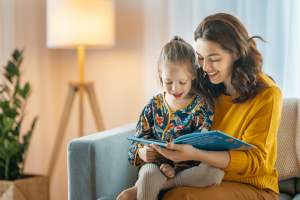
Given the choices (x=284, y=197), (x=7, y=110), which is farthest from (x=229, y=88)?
(x=7, y=110)

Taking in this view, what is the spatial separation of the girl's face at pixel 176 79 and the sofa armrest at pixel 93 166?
412 millimetres

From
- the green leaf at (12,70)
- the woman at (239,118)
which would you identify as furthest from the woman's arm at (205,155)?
the green leaf at (12,70)

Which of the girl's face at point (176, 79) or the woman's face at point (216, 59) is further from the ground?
the woman's face at point (216, 59)

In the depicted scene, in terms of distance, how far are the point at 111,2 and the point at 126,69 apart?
0.57m

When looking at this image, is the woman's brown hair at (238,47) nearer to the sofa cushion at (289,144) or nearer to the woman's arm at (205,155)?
the woman's arm at (205,155)

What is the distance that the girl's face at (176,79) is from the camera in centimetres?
129

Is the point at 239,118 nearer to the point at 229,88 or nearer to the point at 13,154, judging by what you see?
the point at 229,88

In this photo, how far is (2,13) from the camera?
→ 7.76ft

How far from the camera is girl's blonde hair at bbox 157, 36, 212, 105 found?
4.29ft

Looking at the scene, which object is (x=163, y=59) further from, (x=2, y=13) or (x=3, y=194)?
(x=2, y=13)

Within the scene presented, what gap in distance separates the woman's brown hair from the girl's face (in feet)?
0.51

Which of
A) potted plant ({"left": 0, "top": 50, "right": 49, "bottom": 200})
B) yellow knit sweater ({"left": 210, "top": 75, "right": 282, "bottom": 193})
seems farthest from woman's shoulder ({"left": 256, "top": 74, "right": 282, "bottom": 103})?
potted plant ({"left": 0, "top": 50, "right": 49, "bottom": 200})

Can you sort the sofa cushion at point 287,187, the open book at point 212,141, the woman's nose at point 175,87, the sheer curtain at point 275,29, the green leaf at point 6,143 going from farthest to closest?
the green leaf at point 6,143
the sheer curtain at point 275,29
the sofa cushion at point 287,187
the woman's nose at point 175,87
the open book at point 212,141

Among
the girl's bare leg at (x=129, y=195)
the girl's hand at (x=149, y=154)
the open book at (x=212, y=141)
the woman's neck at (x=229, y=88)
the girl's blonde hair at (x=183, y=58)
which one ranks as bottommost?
the girl's bare leg at (x=129, y=195)
